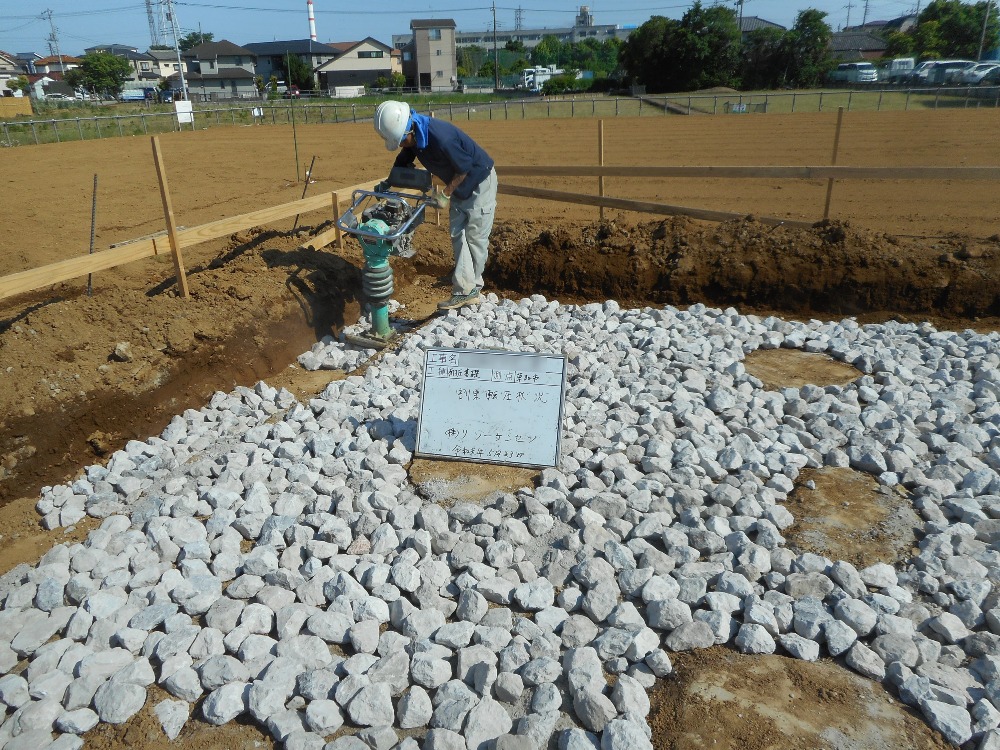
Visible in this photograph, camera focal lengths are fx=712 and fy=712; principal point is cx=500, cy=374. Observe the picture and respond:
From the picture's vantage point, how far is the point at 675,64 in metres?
43.3

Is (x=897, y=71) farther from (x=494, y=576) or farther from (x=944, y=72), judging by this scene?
(x=494, y=576)

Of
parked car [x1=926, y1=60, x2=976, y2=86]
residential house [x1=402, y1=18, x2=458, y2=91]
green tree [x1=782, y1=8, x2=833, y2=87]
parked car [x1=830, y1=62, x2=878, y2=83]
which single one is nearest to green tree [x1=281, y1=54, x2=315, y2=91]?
residential house [x1=402, y1=18, x2=458, y2=91]

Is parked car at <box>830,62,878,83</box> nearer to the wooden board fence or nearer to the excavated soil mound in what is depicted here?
the wooden board fence

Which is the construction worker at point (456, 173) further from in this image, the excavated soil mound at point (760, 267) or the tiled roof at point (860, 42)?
the tiled roof at point (860, 42)

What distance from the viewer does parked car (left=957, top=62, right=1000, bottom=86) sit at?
30.8 m

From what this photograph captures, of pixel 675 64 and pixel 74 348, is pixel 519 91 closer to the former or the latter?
pixel 675 64

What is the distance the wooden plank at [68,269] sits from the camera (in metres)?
4.36

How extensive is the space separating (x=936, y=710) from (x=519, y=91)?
5563 cm

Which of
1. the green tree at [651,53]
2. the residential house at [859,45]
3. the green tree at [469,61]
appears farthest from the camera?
the green tree at [469,61]

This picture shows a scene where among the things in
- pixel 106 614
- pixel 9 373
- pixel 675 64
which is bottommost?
pixel 106 614

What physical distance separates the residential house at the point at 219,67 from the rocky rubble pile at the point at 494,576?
72.0 m

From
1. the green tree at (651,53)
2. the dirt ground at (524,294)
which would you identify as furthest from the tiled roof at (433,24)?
the dirt ground at (524,294)

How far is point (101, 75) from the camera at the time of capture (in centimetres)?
6438

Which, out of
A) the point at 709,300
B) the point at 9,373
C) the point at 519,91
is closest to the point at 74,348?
the point at 9,373
